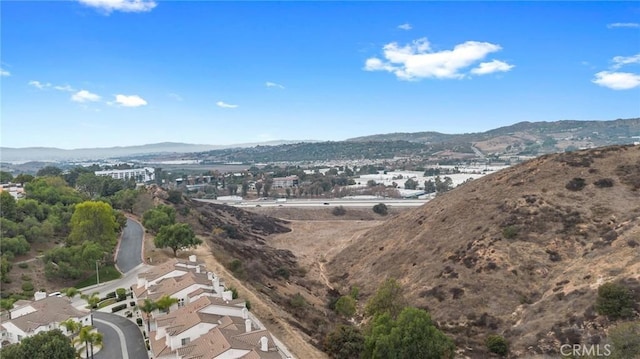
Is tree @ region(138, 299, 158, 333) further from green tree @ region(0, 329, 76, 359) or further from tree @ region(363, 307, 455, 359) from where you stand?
tree @ region(363, 307, 455, 359)

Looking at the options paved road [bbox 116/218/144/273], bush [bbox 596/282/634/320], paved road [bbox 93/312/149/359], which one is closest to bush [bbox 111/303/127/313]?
paved road [bbox 93/312/149/359]

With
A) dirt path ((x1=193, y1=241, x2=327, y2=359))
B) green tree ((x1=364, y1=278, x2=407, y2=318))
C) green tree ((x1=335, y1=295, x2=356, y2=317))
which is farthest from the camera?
green tree ((x1=335, y1=295, x2=356, y2=317))

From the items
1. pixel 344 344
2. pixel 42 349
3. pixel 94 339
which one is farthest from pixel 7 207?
A: pixel 344 344

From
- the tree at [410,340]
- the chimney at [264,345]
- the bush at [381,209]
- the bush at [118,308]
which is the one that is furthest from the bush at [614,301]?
the bush at [381,209]

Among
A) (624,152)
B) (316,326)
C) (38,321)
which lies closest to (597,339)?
(316,326)

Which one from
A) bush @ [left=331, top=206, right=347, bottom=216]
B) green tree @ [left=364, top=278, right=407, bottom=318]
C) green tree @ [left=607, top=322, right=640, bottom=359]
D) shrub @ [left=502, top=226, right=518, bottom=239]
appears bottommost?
bush @ [left=331, top=206, right=347, bottom=216]

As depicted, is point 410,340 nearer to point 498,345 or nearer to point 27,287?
point 498,345
